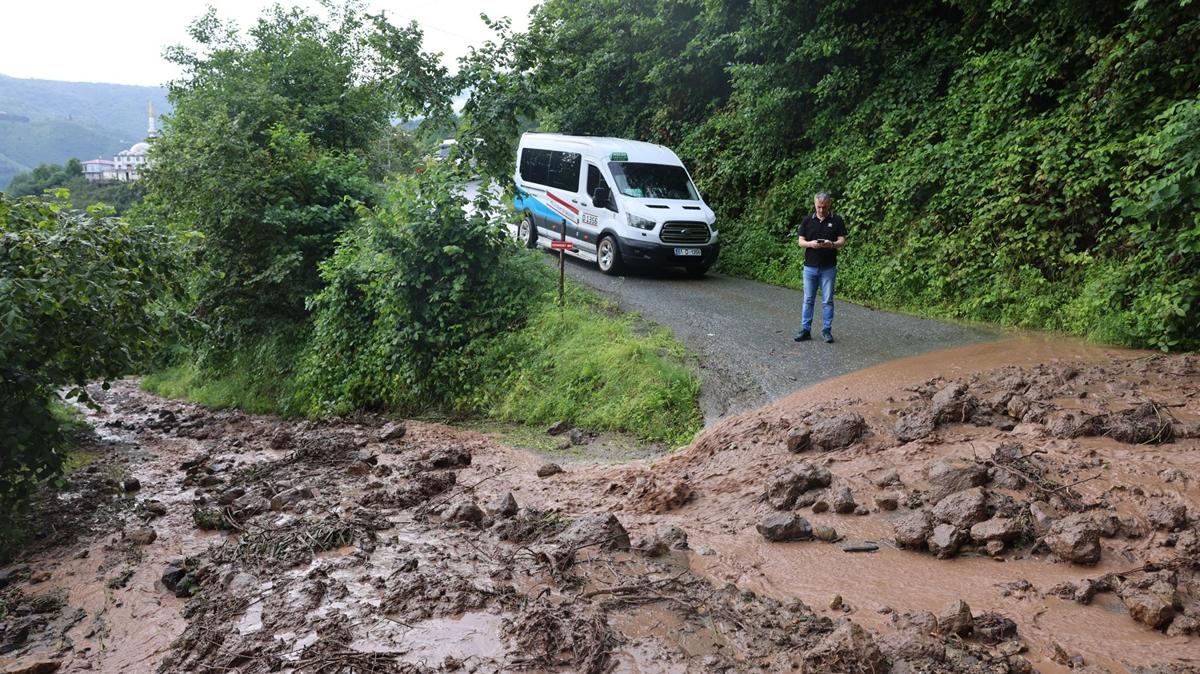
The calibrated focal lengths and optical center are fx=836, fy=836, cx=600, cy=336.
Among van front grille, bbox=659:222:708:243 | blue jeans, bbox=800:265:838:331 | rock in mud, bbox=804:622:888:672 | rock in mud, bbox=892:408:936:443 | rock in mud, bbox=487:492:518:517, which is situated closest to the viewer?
rock in mud, bbox=804:622:888:672

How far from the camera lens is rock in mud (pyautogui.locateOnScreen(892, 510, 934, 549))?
17.8ft

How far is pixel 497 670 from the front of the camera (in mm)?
4598

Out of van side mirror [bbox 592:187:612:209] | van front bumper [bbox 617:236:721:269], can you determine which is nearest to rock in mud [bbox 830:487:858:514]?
van front bumper [bbox 617:236:721:269]

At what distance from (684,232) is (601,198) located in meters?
1.79

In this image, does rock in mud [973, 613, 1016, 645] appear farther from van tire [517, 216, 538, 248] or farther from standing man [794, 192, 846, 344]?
van tire [517, 216, 538, 248]

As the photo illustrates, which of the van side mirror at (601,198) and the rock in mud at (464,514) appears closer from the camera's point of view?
the rock in mud at (464,514)

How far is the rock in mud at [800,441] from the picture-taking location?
7238mm

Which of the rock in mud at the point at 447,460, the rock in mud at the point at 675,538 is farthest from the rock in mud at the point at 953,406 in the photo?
the rock in mud at the point at 447,460

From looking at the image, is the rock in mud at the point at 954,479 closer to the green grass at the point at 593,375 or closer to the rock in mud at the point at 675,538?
the rock in mud at the point at 675,538

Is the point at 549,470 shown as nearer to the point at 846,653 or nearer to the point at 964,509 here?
the point at 964,509

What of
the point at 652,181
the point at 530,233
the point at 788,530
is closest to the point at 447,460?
the point at 788,530

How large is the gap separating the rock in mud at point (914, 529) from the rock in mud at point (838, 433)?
150cm

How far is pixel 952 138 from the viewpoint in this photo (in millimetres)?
13336

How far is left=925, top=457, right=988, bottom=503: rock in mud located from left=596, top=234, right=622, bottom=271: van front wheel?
9.68m
